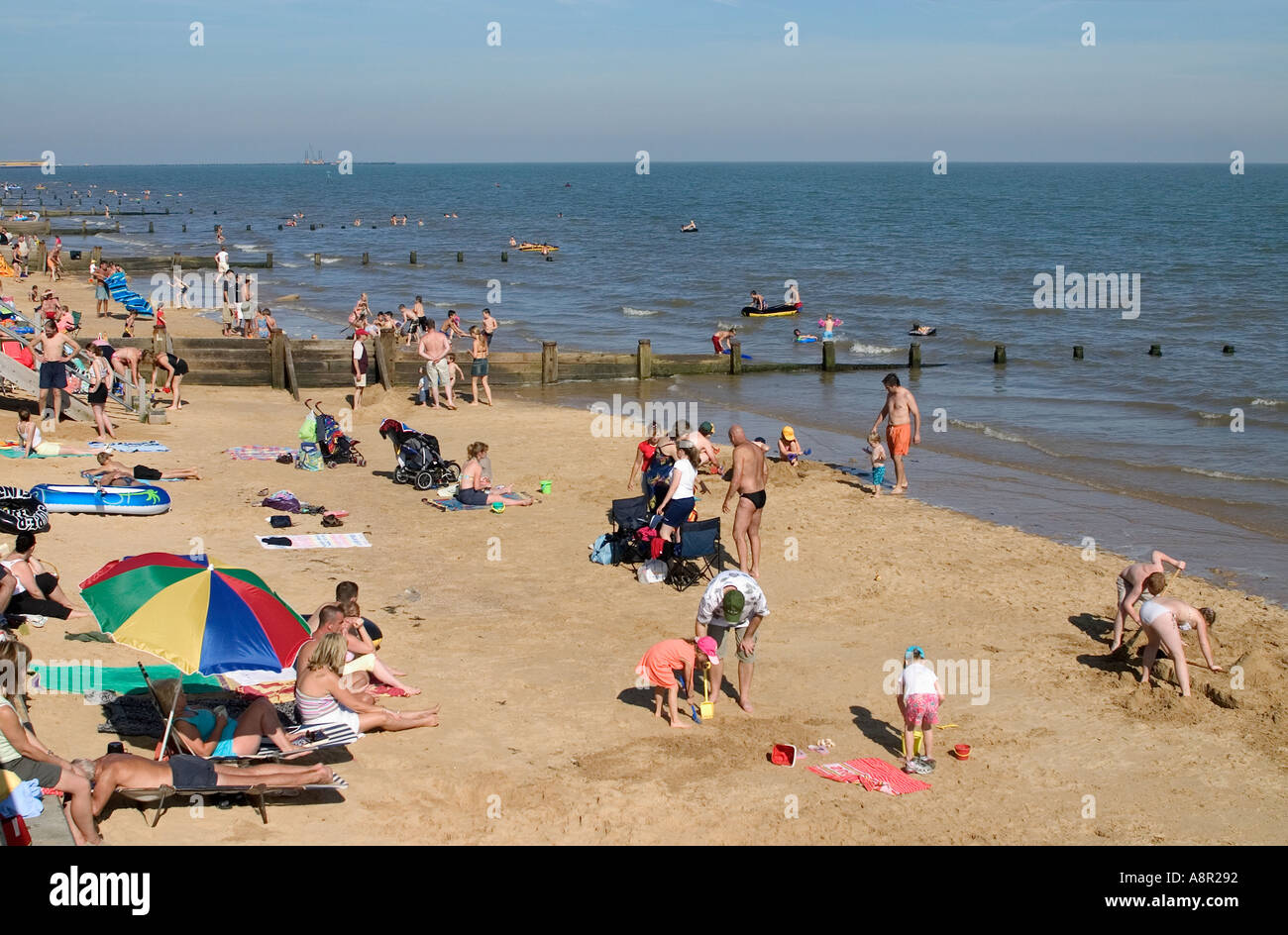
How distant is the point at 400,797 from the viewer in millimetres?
8086

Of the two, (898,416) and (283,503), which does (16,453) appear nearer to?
(283,503)

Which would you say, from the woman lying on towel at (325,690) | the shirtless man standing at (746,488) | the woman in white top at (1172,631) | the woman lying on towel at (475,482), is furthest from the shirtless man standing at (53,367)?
the woman in white top at (1172,631)

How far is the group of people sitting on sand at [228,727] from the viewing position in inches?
274

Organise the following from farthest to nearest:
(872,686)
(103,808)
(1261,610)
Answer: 1. (1261,610)
2. (872,686)
3. (103,808)

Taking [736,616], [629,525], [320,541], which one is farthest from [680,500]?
[320,541]

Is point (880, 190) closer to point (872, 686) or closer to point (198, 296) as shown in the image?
point (198, 296)

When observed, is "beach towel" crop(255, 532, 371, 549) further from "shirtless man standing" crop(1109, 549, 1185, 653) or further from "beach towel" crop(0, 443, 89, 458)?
"shirtless man standing" crop(1109, 549, 1185, 653)

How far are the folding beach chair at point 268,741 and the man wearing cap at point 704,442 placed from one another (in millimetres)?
7839

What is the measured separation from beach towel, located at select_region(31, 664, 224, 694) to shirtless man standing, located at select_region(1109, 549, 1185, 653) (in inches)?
306

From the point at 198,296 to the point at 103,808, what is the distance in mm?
33694

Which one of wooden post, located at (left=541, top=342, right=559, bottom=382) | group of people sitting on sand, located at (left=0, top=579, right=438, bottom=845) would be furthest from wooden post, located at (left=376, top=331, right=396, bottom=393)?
group of people sitting on sand, located at (left=0, top=579, right=438, bottom=845)

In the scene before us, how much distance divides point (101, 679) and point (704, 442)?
9.02m

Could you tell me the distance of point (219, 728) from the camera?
825 centimetres
